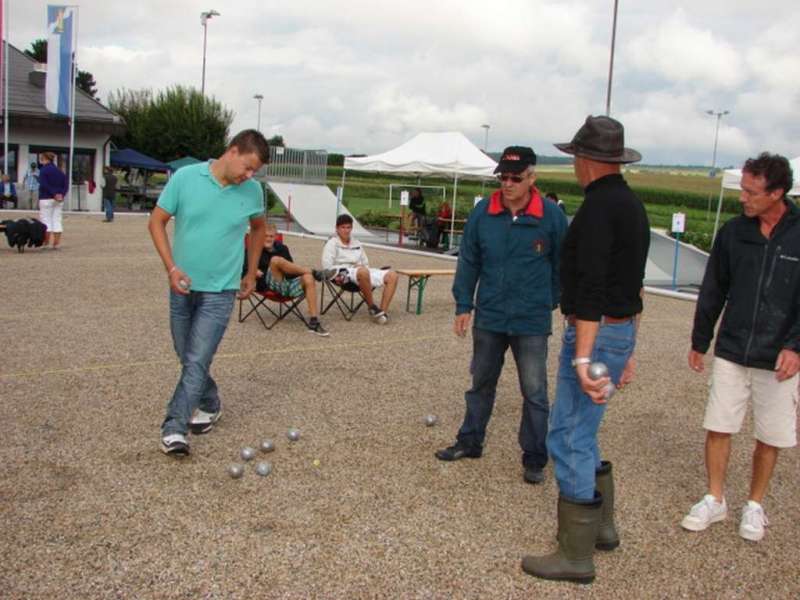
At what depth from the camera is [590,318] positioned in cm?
305

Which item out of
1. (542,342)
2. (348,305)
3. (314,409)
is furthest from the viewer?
(348,305)

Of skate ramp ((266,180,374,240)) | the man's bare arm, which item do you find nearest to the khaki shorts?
the man's bare arm

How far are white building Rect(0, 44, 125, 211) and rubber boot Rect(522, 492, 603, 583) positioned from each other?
89.2 ft

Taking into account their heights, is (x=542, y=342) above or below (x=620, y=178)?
below

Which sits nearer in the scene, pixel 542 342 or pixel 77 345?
pixel 542 342

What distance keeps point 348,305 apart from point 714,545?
22.2 feet

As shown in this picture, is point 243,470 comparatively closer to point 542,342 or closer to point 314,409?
point 314,409

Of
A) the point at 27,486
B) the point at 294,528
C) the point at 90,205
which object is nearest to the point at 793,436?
the point at 294,528

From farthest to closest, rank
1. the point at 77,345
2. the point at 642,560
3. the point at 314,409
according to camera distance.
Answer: the point at 77,345
the point at 314,409
the point at 642,560

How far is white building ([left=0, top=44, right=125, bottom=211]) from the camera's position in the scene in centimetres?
2805

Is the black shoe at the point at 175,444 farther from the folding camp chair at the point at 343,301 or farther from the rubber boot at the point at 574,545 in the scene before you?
the folding camp chair at the point at 343,301

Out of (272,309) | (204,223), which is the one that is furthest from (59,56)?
(204,223)

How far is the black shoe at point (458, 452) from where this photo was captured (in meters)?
4.75

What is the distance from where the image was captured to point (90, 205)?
29578mm
